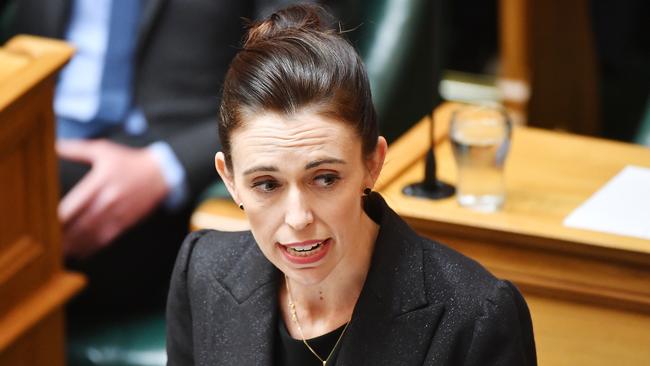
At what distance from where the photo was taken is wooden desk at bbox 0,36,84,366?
7.89 feet

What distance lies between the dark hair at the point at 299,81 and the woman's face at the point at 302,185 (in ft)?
0.06

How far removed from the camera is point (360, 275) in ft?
5.88

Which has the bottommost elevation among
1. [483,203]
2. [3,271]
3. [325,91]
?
[3,271]

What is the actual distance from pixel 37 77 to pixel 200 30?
1.85 feet

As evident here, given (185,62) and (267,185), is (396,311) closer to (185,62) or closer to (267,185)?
(267,185)

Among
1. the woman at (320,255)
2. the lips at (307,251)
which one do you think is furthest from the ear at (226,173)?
the lips at (307,251)

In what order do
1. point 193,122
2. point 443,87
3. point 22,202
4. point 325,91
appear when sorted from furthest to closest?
point 443,87, point 193,122, point 22,202, point 325,91

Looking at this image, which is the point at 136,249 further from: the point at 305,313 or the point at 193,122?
the point at 305,313

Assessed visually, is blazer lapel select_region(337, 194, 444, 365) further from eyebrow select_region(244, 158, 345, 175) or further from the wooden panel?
the wooden panel

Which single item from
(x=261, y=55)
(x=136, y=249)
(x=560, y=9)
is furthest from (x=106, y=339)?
(x=560, y=9)

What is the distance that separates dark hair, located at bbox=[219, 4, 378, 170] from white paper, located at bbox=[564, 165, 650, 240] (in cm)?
65

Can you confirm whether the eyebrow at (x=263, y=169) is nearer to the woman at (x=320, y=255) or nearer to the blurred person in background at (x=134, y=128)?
the woman at (x=320, y=255)

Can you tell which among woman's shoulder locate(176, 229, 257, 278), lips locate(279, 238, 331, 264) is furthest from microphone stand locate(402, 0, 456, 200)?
lips locate(279, 238, 331, 264)

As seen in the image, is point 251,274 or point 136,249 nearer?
point 251,274
